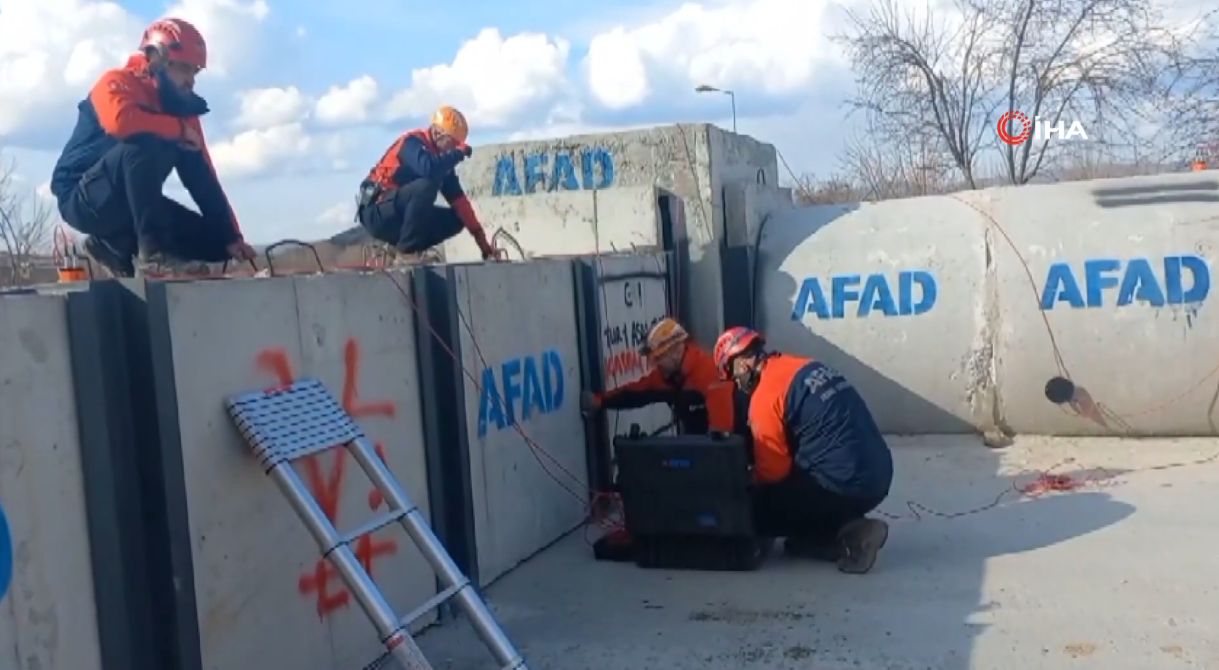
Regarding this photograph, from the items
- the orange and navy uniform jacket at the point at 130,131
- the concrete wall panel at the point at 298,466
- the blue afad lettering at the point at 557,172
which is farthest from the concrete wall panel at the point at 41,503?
the blue afad lettering at the point at 557,172

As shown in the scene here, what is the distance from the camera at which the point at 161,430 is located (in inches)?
159

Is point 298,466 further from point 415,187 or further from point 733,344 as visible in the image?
point 415,187

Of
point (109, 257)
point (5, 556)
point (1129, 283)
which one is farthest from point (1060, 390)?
point (5, 556)

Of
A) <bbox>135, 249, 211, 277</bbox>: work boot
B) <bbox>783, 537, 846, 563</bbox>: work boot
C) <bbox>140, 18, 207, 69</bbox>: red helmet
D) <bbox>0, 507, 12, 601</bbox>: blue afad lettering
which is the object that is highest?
<bbox>140, 18, 207, 69</bbox>: red helmet

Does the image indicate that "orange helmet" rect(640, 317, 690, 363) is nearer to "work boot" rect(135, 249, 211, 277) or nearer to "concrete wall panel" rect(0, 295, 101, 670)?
"work boot" rect(135, 249, 211, 277)

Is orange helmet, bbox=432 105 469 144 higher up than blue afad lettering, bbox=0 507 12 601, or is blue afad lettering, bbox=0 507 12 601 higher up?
orange helmet, bbox=432 105 469 144

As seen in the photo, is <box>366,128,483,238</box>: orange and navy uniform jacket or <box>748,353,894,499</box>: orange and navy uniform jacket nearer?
<box>748,353,894,499</box>: orange and navy uniform jacket

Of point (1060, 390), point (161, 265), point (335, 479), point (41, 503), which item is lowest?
point (1060, 390)

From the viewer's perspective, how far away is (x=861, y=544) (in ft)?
20.9

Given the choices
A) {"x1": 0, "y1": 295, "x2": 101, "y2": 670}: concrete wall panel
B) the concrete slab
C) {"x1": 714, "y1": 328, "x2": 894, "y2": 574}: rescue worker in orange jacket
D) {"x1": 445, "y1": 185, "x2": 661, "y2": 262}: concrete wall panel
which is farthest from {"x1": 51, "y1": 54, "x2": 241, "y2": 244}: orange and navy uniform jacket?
{"x1": 445, "y1": 185, "x2": 661, "y2": 262}: concrete wall panel

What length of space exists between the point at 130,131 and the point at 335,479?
1.88 metres

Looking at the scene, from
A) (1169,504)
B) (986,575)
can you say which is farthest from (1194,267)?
(986,575)

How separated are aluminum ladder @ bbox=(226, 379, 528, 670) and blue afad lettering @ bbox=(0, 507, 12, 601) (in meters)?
0.95

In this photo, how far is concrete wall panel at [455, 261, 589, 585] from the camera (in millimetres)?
6441
